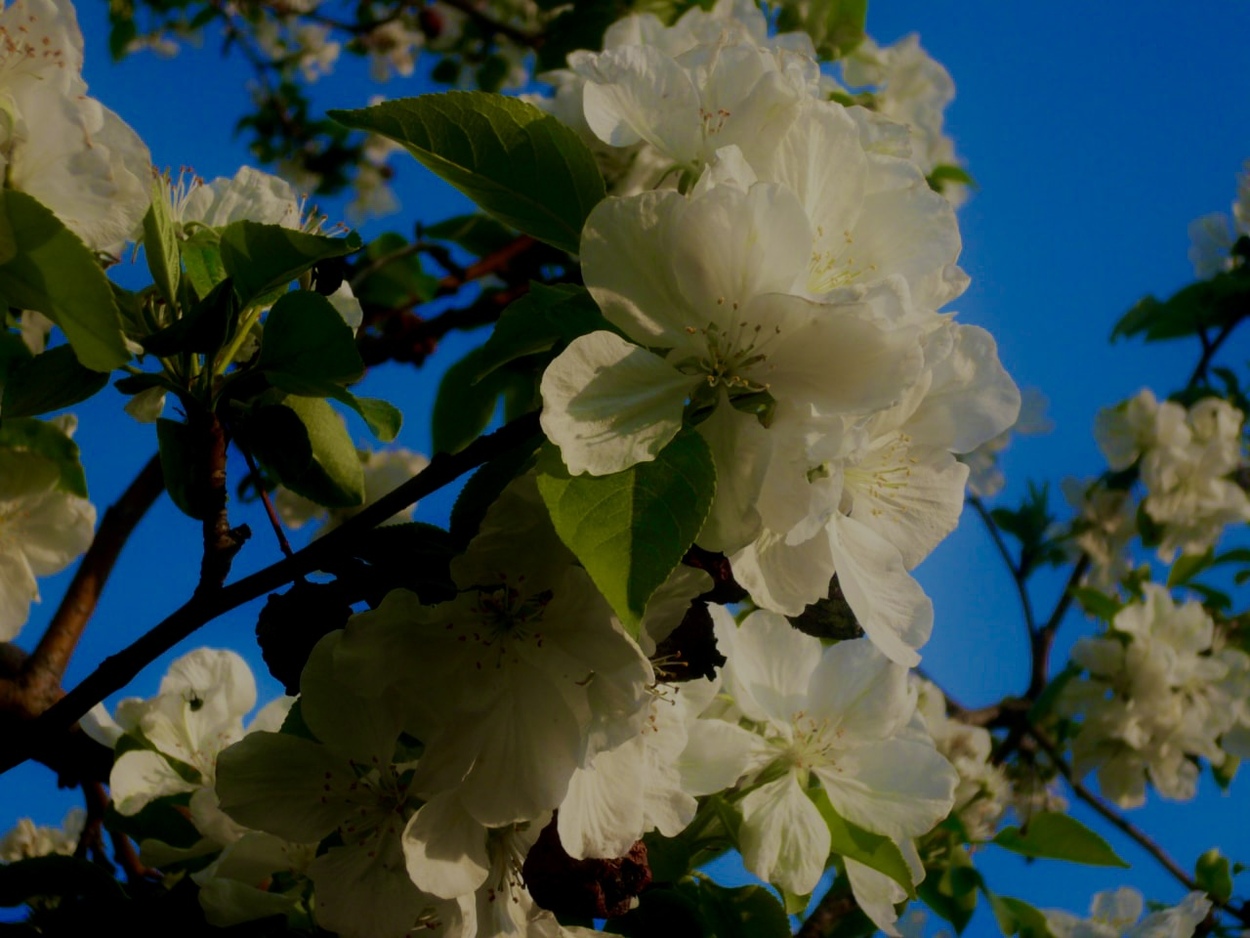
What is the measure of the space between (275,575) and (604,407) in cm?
31

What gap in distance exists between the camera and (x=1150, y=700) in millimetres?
2848

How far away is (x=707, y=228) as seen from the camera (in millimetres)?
728

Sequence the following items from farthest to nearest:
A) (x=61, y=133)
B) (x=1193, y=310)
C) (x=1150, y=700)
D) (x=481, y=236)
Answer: (x=1193, y=310), (x=1150, y=700), (x=481, y=236), (x=61, y=133)

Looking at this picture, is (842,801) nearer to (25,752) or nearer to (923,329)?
(923,329)

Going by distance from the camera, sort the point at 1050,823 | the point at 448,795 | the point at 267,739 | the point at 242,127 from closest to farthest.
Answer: the point at 448,795
the point at 267,739
the point at 1050,823
the point at 242,127

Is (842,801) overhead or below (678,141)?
below

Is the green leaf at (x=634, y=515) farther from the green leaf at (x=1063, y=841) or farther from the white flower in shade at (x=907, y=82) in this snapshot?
the white flower in shade at (x=907, y=82)

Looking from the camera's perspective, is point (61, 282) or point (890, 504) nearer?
point (61, 282)

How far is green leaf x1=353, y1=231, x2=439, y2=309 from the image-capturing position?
7.75ft

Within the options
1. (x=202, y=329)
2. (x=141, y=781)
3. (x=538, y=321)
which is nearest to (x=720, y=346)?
(x=538, y=321)

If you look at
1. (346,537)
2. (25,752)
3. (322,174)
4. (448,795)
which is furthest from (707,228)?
(322,174)

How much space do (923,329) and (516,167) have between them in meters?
0.33

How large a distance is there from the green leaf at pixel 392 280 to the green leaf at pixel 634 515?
5.63 ft

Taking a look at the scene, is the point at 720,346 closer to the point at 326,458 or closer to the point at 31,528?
the point at 326,458
